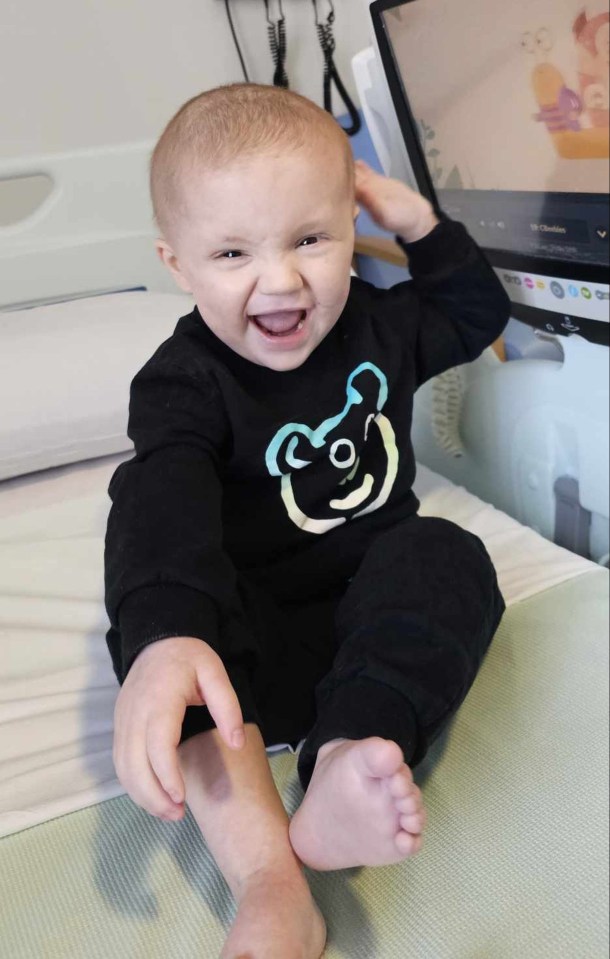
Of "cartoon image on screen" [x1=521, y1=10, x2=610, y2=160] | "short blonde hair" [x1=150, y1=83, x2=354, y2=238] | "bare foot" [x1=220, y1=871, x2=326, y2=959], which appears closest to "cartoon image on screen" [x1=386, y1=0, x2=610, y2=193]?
"cartoon image on screen" [x1=521, y1=10, x2=610, y2=160]

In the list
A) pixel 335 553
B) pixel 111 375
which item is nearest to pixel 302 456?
pixel 335 553

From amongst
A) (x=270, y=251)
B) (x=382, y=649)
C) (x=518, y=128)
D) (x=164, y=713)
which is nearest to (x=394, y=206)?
(x=518, y=128)

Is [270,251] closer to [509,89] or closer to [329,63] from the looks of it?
[509,89]

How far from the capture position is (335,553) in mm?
802

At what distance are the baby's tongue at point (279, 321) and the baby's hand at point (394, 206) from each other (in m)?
0.22

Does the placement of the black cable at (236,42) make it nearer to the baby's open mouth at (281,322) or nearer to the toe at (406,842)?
the baby's open mouth at (281,322)

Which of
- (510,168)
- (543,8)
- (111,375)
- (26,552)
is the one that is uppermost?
(543,8)

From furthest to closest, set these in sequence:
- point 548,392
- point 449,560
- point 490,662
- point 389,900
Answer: point 548,392 → point 490,662 → point 449,560 → point 389,900

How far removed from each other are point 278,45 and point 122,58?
198 millimetres

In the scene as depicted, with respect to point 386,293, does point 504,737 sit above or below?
below

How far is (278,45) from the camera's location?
1.02 meters

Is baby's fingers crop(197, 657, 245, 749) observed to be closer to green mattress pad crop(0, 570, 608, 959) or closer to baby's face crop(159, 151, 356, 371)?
green mattress pad crop(0, 570, 608, 959)

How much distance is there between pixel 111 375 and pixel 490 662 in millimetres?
564

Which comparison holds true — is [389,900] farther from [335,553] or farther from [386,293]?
[386,293]
